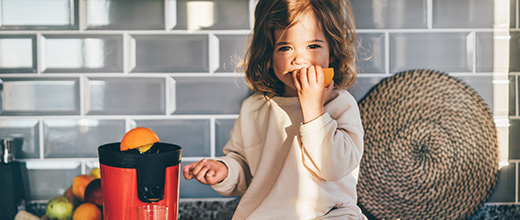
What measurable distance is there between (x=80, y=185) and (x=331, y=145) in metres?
0.79

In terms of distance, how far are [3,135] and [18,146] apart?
6cm

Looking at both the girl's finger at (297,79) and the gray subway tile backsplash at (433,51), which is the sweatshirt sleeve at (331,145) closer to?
the girl's finger at (297,79)

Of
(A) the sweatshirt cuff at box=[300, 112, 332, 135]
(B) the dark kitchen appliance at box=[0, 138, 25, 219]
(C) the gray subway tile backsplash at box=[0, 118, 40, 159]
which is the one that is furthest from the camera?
(C) the gray subway tile backsplash at box=[0, 118, 40, 159]

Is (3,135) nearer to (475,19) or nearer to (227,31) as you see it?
(227,31)

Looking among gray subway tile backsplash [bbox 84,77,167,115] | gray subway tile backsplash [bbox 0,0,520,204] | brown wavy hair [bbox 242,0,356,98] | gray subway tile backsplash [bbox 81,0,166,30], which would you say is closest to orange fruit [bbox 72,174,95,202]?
gray subway tile backsplash [bbox 0,0,520,204]

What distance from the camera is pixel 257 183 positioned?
3.41 ft

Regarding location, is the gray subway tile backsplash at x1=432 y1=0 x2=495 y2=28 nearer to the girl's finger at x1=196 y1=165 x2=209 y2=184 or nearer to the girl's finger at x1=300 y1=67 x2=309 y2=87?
the girl's finger at x1=300 y1=67 x2=309 y2=87

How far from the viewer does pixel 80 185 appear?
1304 millimetres

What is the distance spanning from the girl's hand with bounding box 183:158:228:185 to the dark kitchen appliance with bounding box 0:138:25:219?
64 centimetres

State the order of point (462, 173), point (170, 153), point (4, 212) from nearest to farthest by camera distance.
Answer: point (170, 153) < point (4, 212) < point (462, 173)

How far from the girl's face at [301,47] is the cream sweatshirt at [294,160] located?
0.10m

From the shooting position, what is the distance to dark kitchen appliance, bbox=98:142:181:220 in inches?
37.7

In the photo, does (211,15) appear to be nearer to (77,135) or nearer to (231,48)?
(231,48)

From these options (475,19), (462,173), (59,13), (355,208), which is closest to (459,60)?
(475,19)
